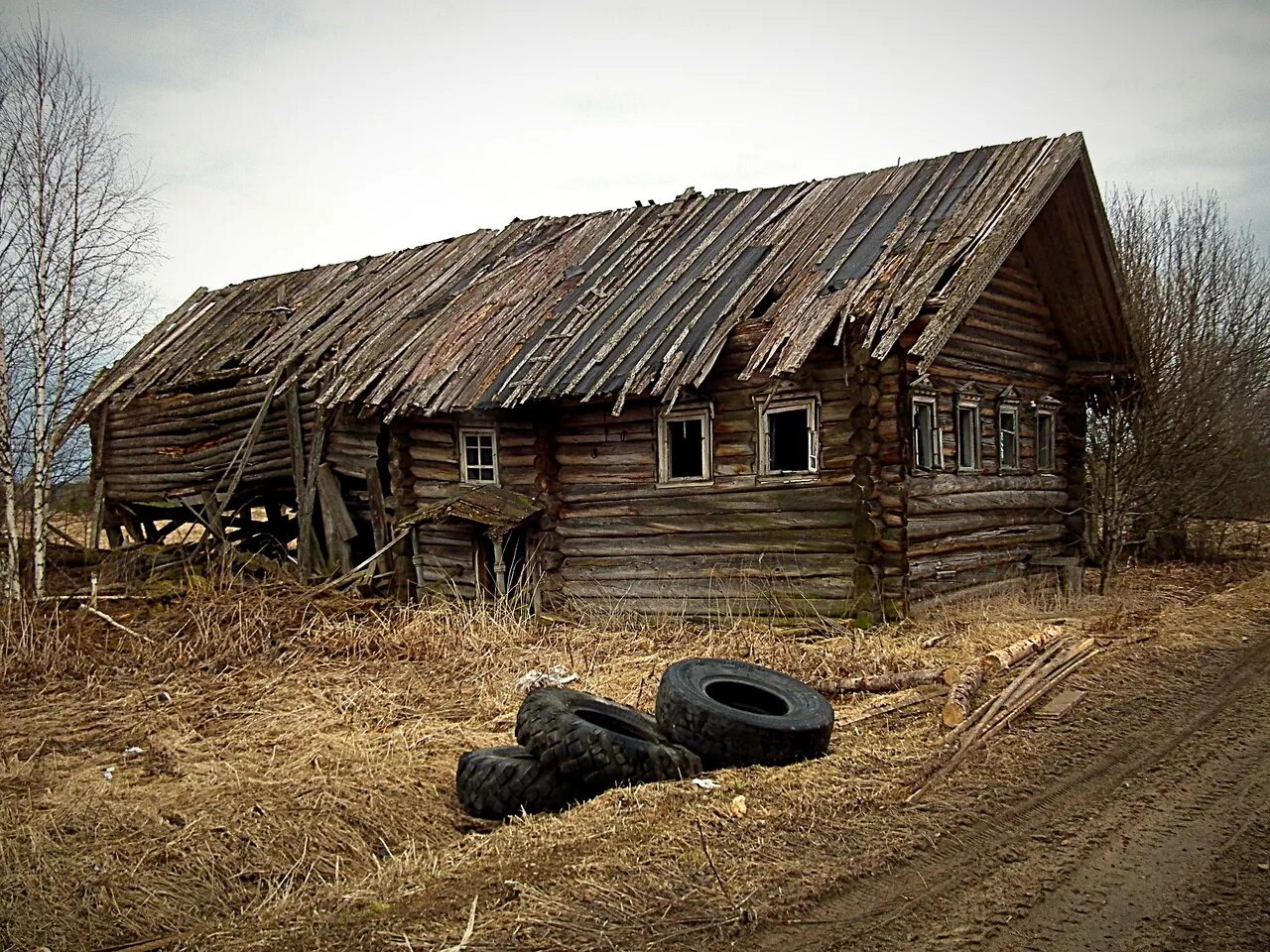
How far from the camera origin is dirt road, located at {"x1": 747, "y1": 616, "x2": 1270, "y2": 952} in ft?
13.8

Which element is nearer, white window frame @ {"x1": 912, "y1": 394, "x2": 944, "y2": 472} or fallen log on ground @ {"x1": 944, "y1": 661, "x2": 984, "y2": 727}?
fallen log on ground @ {"x1": 944, "y1": 661, "x2": 984, "y2": 727}

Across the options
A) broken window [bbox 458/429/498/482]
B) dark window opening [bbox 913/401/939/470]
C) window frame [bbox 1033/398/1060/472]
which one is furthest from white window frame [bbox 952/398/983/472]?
broken window [bbox 458/429/498/482]

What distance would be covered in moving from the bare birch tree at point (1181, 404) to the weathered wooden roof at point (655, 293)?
155 centimetres

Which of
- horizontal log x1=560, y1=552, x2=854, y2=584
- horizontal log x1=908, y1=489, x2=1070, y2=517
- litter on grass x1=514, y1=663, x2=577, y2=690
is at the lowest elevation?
litter on grass x1=514, y1=663, x2=577, y2=690

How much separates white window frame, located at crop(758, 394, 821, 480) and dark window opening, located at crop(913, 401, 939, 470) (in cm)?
122

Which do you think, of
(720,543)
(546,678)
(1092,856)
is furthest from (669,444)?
(1092,856)

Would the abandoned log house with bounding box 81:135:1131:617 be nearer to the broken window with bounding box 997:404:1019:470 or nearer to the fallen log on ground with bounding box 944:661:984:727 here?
the broken window with bounding box 997:404:1019:470

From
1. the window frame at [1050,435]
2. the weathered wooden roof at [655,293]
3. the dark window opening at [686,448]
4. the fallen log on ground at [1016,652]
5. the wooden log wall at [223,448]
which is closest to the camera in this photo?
the fallen log on ground at [1016,652]

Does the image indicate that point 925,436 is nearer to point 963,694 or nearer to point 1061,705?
point 1061,705

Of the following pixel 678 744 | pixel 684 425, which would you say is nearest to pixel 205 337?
pixel 684 425

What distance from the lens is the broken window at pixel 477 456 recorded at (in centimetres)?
1490

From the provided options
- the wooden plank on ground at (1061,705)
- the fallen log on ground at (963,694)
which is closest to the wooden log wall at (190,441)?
the fallen log on ground at (963,694)

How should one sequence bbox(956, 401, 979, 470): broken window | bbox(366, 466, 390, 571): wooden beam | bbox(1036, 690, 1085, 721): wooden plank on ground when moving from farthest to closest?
bbox(366, 466, 390, 571): wooden beam < bbox(956, 401, 979, 470): broken window < bbox(1036, 690, 1085, 721): wooden plank on ground

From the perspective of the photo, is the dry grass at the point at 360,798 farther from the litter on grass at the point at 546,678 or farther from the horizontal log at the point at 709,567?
the horizontal log at the point at 709,567
